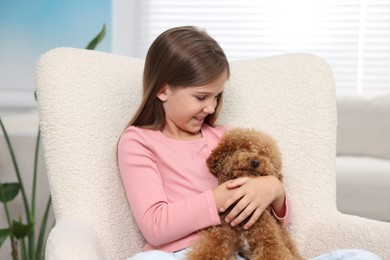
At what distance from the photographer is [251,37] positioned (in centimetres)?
297

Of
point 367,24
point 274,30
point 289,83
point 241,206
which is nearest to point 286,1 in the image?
point 274,30

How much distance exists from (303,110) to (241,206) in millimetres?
388

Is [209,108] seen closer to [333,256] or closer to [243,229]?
[243,229]

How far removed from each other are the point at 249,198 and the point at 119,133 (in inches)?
14.6

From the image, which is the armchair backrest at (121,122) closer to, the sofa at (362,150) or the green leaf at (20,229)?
A: the green leaf at (20,229)

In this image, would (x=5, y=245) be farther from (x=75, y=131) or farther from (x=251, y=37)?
(x=251, y=37)

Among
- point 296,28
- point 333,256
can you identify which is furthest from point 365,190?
point 333,256

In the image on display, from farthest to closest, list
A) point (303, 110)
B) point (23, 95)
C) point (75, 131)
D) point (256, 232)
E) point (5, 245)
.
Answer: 1. point (23, 95)
2. point (5, 245)
3. point (303, 110)
4. point (75, 131)
5. point (256, 232)

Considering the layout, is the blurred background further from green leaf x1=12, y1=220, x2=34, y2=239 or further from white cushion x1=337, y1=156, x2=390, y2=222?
green leaf x1=12, y1=220, x2=34, y2=239

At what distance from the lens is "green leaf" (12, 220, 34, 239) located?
1.91 meters

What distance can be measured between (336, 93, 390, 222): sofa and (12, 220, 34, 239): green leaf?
123 cm

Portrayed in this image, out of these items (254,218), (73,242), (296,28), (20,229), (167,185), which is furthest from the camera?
(296,28)

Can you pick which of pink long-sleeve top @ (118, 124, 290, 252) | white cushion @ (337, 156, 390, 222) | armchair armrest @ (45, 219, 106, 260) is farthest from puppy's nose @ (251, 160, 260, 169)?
white cushion @ (337, 156, 390, 222)

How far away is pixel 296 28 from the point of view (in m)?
2.93
